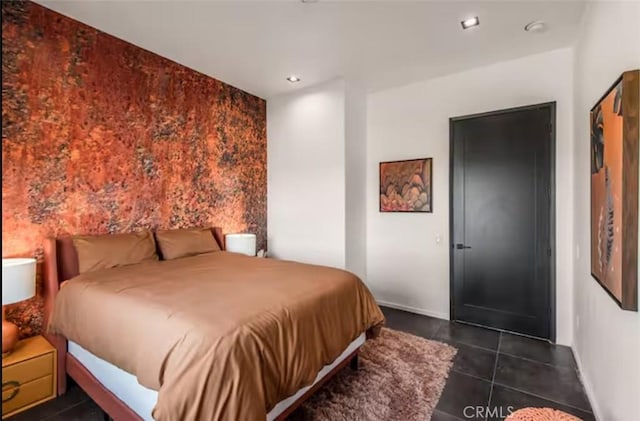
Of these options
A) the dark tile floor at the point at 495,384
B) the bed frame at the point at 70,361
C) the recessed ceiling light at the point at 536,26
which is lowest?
the dark tile floor at the point at 495,384

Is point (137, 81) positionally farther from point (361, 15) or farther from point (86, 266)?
point (361, 15)

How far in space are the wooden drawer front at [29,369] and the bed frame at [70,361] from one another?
2.5 inches

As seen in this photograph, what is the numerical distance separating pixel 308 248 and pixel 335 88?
1.97 meters

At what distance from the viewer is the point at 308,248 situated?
4426 millimetres

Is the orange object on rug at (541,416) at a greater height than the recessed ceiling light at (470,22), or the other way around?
the recessed ceiling light at (470,22)

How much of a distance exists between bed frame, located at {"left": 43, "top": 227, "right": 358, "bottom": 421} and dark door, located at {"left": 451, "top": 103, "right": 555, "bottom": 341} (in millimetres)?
1744

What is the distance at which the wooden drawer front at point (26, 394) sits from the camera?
2.34 m

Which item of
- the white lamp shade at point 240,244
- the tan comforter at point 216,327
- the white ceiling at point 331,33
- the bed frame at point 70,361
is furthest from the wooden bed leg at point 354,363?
the white ceiling at point 331,33

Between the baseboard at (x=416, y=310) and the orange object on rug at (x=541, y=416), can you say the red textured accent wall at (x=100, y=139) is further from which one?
the orange object on rug at (x=541, y=416)

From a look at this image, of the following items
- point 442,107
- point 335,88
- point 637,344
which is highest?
point 335,88

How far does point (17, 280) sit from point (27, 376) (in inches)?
27.3

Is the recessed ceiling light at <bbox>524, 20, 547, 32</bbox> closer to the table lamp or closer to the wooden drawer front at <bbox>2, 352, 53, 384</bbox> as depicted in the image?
the table lamp

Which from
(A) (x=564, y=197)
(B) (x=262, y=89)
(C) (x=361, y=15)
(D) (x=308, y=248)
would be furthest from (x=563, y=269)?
(B) (x=262, y=89)

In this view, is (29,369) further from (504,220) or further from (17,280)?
(504,220)
